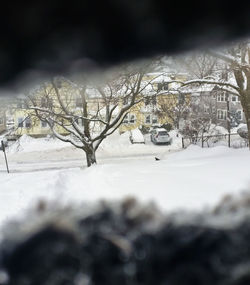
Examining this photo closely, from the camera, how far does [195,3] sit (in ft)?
2.30

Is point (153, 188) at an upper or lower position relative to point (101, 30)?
lower

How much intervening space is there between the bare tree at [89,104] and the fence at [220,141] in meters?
0.57

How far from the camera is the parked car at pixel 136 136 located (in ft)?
4.87

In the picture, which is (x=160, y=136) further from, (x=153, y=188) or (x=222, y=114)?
(x=153, y=188)

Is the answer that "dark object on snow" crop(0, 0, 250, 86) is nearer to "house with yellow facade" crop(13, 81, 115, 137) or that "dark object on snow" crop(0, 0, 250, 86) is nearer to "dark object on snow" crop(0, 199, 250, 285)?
"house with yellow facade" crop(13, 81, 115, 137)

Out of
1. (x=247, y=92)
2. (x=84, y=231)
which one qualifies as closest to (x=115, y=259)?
(x=84, y=231)

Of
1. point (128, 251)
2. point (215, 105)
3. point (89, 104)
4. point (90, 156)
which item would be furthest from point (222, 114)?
point (90, 156)

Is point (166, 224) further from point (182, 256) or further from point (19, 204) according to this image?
point (19, 204)

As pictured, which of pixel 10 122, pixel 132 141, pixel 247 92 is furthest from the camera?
pixel 247 92

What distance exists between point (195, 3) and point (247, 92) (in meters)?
1.18

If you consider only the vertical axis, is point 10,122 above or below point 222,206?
above

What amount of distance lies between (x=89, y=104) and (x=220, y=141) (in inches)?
43.8

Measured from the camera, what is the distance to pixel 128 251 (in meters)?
0.82

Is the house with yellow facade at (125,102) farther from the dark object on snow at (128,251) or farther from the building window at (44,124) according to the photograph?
the dark object on snow at (128,251)
